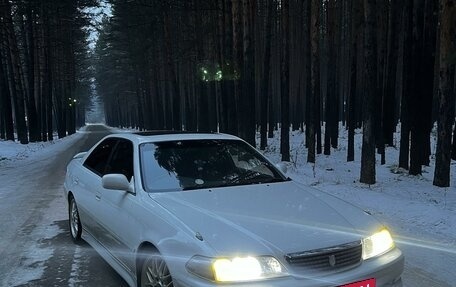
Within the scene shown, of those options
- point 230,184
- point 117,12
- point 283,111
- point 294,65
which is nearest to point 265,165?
point 230,184

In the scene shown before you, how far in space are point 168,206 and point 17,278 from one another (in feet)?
7.76

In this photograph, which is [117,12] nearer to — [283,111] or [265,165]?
[283,111]

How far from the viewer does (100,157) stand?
18.2 feet

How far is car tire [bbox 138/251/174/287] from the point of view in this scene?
10.9ft

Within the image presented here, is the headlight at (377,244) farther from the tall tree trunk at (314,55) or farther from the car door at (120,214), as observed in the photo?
the tall tree trunk at (314,55)

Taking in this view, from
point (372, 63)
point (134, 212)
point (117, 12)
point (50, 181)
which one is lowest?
Answer: point (50, 181)

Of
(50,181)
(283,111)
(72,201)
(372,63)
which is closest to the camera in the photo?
(72,201)

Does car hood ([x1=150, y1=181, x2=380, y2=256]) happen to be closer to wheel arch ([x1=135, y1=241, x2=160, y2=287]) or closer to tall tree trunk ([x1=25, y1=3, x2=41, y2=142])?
wheel arch ([x1=135, y1=241, x2=160, y2=287])

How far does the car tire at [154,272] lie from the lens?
3.33m

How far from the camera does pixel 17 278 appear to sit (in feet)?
15.6

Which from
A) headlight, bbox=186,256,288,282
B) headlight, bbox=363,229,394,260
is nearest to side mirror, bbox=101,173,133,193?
headlight, bbox=186,256,288,282

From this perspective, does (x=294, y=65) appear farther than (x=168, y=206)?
Yes

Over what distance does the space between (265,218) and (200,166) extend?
1.27 metres

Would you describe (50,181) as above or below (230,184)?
below
